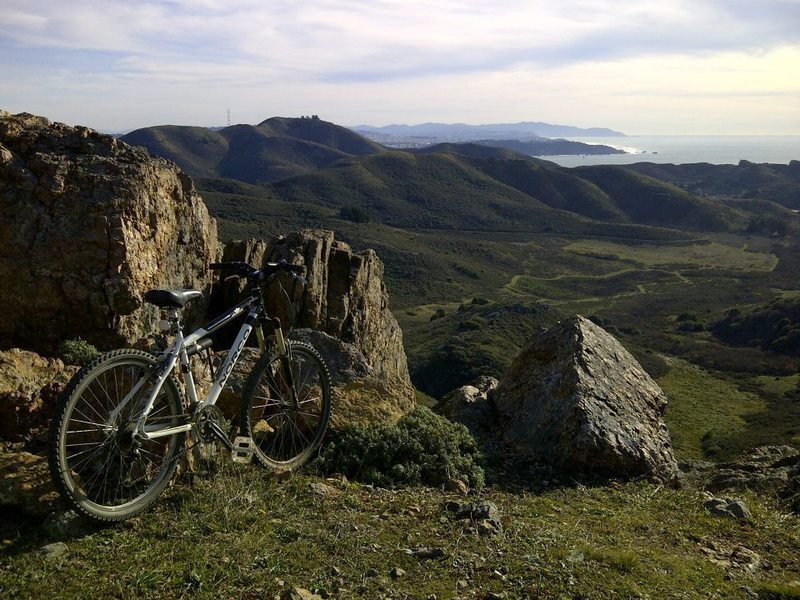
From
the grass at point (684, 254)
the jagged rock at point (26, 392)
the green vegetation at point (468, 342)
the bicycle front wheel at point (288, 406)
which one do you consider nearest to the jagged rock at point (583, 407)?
the bicycle front wheel at point (288, 406)

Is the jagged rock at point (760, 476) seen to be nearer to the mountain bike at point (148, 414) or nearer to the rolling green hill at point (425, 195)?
the mountain bike at point (148, 414)

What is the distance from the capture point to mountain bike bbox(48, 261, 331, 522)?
4.55 meters

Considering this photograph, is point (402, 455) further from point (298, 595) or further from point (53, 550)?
point (53, 550)

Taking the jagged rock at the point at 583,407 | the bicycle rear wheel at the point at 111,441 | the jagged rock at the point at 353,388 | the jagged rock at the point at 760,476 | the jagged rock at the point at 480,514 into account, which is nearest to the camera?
the bicycle rear wheel at the point at 111,441

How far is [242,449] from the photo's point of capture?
571 centimetres

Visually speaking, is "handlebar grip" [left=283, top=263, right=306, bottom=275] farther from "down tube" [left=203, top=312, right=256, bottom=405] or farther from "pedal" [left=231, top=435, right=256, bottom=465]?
"pedal" [left=231, top=435, right=256, bottom=465]

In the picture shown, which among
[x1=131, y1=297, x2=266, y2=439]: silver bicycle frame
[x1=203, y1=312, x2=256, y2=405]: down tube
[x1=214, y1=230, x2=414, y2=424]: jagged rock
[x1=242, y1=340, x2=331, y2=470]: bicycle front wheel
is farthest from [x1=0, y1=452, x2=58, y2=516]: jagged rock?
[x1=214, y1=230, x2=414, y2=424]: jagged rock

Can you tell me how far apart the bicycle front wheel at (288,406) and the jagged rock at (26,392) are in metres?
1.76

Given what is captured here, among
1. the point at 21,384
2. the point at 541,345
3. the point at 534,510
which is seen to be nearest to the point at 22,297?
the point at 21,384

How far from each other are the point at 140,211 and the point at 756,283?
11346 centimetres

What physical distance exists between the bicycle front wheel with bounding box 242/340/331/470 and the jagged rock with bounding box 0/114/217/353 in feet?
8.96

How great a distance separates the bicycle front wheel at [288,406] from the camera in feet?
20.3

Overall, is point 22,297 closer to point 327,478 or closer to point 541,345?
point 327,478

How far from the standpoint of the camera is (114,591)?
159 inches
